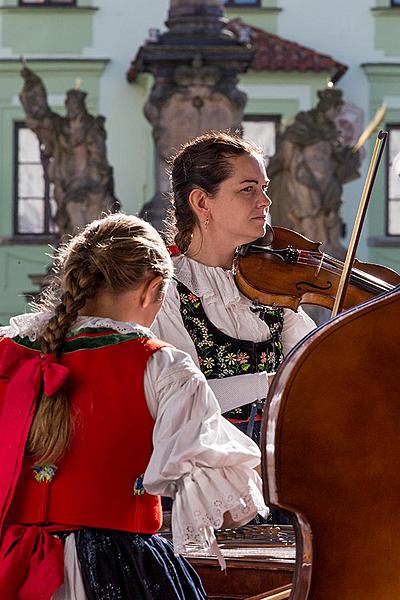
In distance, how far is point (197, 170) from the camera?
15.7 feet

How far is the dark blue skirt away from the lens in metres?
3.47

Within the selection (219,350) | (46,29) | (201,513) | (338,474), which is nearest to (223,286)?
(219,350)

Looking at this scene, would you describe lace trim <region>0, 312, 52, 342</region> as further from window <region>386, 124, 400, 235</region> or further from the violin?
window <region>386, 124, 400, 235</region>

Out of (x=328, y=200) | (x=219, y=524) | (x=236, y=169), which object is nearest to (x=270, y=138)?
(x=328, y=200)

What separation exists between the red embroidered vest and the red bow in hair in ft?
0.09

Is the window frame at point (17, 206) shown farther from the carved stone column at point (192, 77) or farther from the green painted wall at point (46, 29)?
the carved stone column at point (192, 77)

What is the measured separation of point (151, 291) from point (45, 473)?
0.40 meters

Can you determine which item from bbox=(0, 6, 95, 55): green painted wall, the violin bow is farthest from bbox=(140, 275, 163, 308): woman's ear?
bbox=(0, 6, 95, 55): green painted wall

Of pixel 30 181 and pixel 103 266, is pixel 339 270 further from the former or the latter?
pixel 30 181

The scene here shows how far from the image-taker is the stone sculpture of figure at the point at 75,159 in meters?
16.5

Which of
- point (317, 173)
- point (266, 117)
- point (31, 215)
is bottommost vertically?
point (31, 215)

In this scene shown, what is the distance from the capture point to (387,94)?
23.9m

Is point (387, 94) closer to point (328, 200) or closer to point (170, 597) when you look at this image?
point (328, 200)

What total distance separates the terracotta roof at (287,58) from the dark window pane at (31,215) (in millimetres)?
3061
